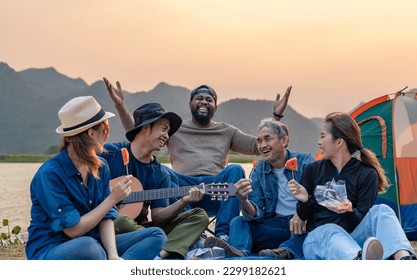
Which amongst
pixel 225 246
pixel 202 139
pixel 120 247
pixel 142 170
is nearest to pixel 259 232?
pixel 225 246

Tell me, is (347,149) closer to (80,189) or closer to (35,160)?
(80,189)

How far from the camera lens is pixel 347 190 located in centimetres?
464

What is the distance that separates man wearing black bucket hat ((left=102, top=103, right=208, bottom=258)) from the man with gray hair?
0.74 ft

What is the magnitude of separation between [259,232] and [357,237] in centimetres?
102

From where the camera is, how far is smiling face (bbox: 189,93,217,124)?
262 inches

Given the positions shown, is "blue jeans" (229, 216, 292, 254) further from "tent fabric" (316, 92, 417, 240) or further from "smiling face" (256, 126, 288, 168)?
"tent fabric" (316, 92, 417, 240)

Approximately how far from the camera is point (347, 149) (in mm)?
4738

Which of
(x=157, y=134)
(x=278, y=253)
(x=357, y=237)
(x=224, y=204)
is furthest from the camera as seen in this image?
(x=224, y=204)

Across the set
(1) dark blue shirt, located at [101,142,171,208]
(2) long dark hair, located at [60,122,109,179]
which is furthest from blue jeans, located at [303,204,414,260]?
(2) long dark hair, located at [60,122,109,179]

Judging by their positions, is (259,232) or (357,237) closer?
(357,237)

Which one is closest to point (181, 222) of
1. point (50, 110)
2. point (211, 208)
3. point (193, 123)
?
point (211, 208)

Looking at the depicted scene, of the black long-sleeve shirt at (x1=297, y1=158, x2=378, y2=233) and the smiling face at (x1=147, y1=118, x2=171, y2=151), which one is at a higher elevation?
the smiling face at (x1=147, y1=118, x2=171, y2=151)

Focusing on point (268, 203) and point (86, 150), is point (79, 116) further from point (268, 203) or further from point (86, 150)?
point (268, 203)

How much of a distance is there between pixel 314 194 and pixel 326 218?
19 centimetres
